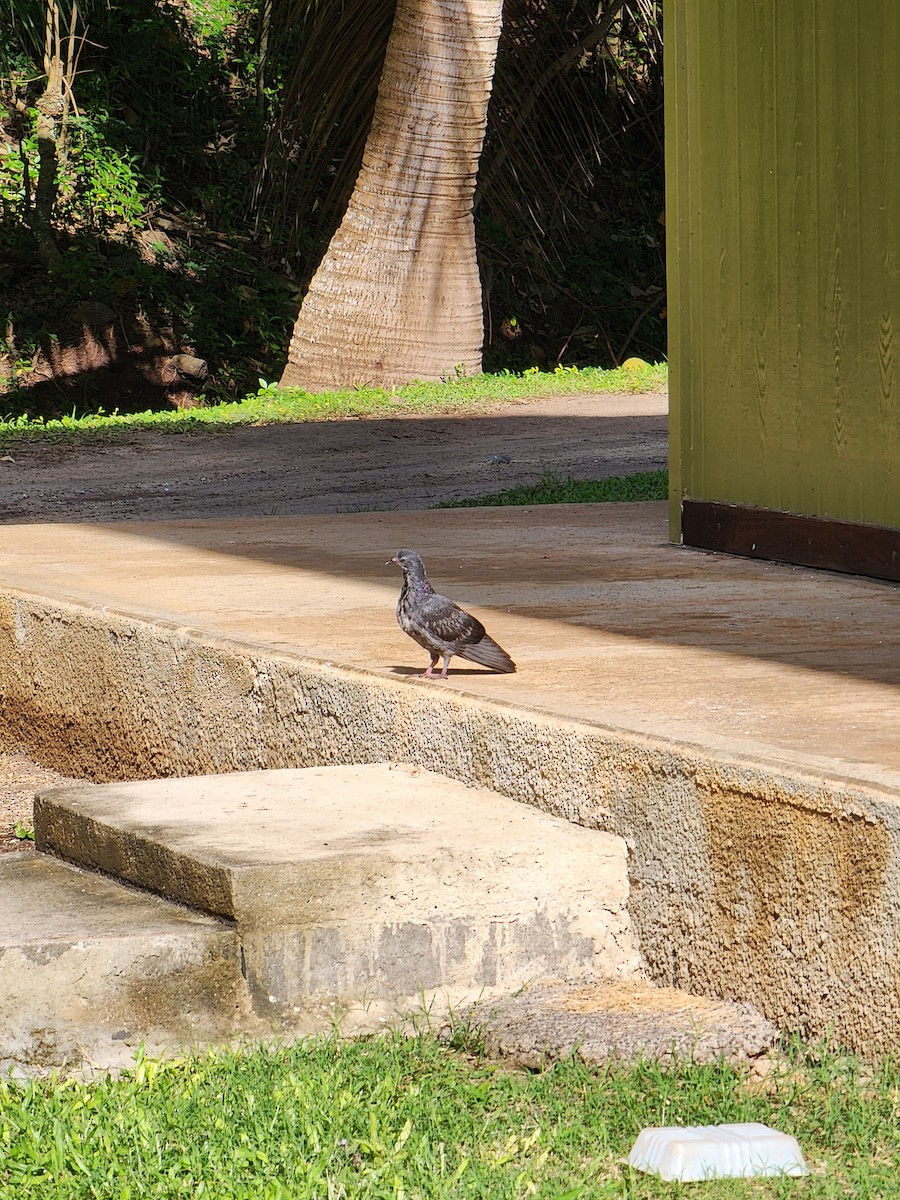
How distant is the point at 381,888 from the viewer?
362 cm

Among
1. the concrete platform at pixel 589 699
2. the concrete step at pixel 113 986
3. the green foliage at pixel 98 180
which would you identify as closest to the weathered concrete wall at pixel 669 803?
the concrete platform at pixel 589 699

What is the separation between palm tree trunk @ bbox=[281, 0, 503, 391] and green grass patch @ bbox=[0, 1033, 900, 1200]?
1197 cm

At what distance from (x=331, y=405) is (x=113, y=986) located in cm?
1113

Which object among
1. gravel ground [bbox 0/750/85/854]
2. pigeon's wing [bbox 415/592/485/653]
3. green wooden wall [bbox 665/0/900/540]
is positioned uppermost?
green wooden wall [bbox 665/0/900/540]

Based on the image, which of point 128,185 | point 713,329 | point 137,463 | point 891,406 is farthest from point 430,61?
point 891,406

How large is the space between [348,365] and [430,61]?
2592 millimetres

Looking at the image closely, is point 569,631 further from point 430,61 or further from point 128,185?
point 128,185

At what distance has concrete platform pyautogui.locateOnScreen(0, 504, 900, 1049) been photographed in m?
3.36

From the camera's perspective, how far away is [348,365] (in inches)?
596

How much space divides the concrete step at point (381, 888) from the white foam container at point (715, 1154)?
31.0 inches

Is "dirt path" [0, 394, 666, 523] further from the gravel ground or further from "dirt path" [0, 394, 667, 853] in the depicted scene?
the gravel ground

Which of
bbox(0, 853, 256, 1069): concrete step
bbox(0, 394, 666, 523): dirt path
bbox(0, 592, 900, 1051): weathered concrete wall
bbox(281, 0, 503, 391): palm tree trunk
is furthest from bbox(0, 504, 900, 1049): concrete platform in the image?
bbox(281, 0, 503, 391): palm tree trunk

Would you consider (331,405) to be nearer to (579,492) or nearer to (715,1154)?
(579,492)

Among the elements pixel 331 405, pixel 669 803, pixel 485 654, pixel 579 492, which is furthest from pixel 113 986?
pixel 331 405
